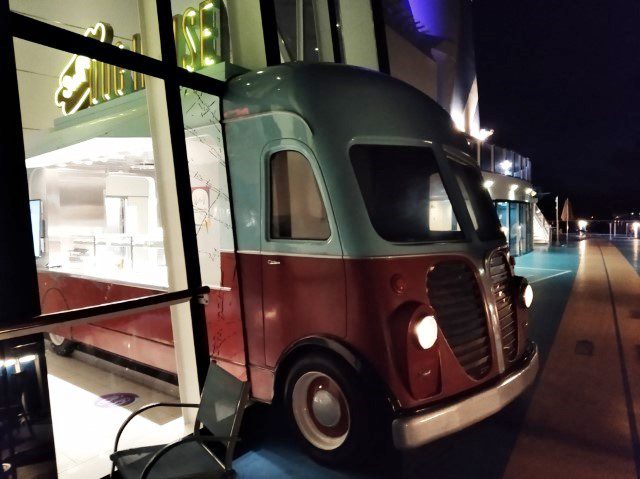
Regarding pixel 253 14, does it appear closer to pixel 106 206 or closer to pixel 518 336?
pixel 518 336

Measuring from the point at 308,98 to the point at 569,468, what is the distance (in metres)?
3.31

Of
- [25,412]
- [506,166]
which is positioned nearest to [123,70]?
[25,412]

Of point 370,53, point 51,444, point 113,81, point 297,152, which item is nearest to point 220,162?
point 297,152

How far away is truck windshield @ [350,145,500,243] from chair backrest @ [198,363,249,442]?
4.76ft

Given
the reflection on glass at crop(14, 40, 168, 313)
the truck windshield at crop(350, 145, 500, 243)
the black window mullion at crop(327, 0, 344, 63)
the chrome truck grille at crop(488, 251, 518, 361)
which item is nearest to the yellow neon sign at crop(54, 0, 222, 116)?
the reflection on glass at crop(14, 40, 168, 313)

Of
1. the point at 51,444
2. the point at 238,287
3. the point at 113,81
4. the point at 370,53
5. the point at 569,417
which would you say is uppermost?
the point at 370,53

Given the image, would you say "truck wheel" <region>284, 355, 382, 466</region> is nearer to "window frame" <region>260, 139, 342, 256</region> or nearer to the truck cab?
the truck cab

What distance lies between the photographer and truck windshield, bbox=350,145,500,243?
3.49 meters

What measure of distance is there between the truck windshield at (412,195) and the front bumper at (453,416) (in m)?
1.18

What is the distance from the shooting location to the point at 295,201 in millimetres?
3678

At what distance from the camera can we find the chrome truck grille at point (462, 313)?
3.43 metres

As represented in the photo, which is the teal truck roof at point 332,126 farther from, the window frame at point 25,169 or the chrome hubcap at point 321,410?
the chrome hubcap at point 321,410

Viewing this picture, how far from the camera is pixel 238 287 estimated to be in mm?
3980

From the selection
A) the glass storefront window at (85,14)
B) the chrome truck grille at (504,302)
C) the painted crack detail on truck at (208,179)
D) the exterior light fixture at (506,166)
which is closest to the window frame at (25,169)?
the painted crack detail on truck at (208,179)
